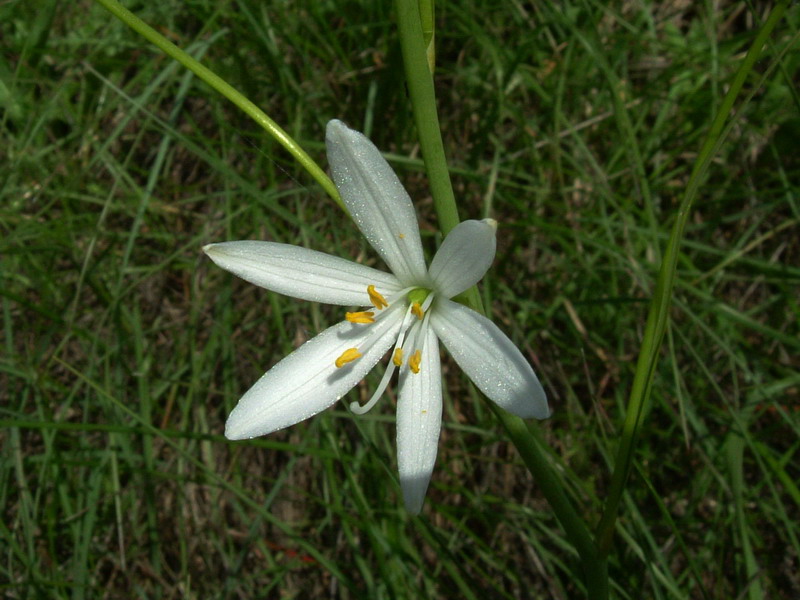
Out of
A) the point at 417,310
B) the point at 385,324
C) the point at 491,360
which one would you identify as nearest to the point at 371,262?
the point at 385,324

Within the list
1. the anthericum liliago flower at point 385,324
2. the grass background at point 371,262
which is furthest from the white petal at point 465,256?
the grass background at point 371,262

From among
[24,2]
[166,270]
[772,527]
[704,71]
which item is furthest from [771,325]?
[24,2]

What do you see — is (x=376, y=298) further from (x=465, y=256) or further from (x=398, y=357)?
(x=465, y=256)

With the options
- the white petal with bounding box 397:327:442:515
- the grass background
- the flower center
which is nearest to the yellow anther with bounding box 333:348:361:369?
the flower center

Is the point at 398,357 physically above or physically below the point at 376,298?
below

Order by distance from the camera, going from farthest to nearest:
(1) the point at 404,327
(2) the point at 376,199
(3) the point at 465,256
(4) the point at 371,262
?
(4) the point at 371,262, (1) the point at 404,327, (2) the point at 376,199, (3) the point at 465,256

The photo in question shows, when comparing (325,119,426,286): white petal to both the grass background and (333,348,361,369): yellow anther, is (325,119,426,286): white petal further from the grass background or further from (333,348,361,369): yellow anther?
the grass background

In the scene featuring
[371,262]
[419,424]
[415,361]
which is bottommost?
[419,424]
